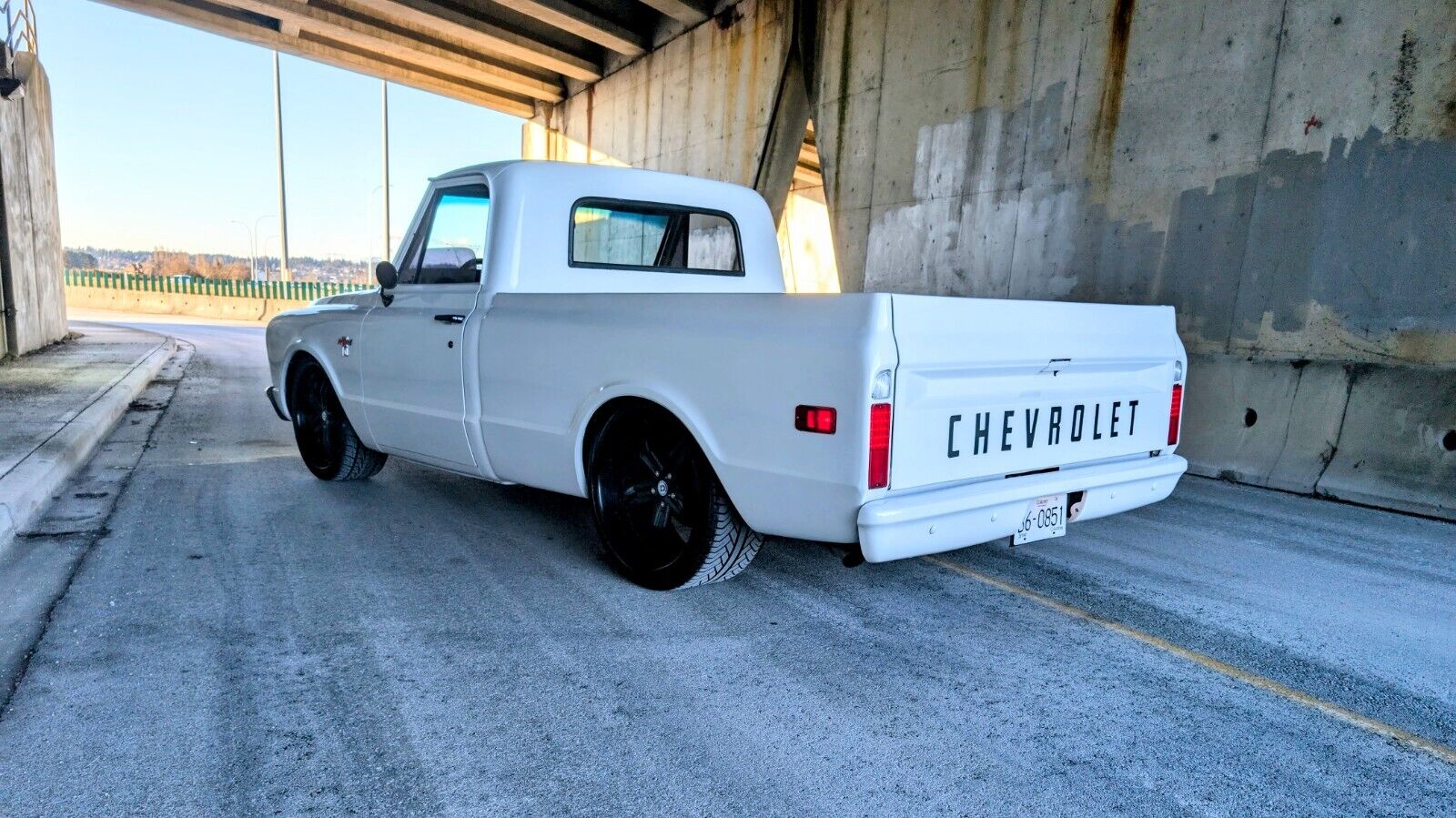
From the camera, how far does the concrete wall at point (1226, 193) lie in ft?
18.0

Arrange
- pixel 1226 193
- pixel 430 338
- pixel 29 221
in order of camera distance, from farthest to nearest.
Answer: pixel 29 221
pixel 1226 193
pixel 430 338

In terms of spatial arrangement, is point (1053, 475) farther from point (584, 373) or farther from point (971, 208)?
point (971, 208)

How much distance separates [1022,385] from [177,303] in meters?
38.4

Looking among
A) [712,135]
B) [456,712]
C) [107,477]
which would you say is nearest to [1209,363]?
[456,712]

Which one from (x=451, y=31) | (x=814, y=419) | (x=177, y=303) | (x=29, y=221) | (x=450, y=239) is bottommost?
(x=177, y=303)

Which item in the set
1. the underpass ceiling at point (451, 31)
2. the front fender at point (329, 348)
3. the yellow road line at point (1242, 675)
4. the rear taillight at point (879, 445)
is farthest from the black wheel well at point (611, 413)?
the underpass ceiling at point (451, 31)

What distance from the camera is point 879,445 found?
8.93 ft

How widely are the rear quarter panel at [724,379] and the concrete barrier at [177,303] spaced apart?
32088 millimetres

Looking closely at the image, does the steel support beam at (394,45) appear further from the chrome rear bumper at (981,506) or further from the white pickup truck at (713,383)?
the chrome rear bumper at (981,506)

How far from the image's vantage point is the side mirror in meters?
4.59

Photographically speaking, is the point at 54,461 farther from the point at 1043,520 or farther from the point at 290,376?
the point at 1043,520

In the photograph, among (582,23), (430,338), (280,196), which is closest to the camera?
(430,338)

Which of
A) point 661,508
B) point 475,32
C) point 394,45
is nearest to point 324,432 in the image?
point 661,508

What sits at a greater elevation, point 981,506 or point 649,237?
point 649,237
